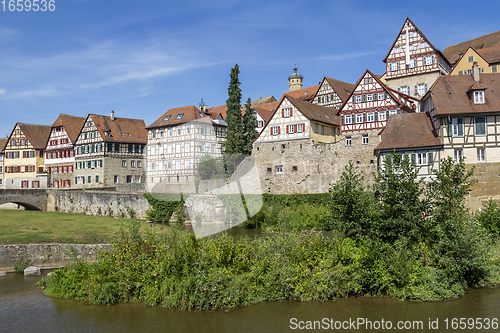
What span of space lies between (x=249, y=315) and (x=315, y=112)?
3284cm

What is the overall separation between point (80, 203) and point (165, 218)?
9.54 metres

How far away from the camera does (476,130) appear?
28.5m

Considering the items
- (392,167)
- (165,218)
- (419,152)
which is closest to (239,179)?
(165,218)

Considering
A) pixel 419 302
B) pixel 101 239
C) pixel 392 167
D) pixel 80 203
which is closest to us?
pixel 419 302

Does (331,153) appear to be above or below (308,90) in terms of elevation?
below

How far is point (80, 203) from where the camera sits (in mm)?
40906

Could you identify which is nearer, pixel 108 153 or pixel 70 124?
pixel 108 153

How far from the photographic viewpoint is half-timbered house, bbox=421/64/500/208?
2822 centimetres

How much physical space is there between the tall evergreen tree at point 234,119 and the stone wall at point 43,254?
22690mm

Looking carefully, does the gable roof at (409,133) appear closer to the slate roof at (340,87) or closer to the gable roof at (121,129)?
the slate roof at (340,87)

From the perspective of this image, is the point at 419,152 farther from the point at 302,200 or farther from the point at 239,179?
the point at 239,179

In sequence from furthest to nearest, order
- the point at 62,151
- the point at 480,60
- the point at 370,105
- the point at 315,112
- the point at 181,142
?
the point at 62,151 < the point at 181,142 < the point at 315,112 < the point at 480,60 < the point at 370,105

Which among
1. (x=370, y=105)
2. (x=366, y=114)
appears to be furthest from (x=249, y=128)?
(x=370, y=105)

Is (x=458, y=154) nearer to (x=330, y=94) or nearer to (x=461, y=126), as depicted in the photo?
(x=461, y=126)
